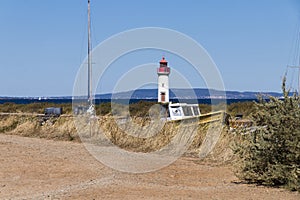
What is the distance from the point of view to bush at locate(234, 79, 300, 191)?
32.8 ft

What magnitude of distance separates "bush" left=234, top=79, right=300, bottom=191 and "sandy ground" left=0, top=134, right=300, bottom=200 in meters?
0.30

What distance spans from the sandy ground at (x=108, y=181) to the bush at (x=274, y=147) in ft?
1.00

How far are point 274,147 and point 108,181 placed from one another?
3.24 metres

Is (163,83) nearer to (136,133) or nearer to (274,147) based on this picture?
(136,133)

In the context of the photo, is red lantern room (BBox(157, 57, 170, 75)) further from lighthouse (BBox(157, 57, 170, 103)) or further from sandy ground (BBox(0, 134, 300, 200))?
sandy ground (BBox(0, 134, 300, 200))

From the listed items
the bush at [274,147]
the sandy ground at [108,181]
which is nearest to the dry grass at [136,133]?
the sandy ground at [108,181]

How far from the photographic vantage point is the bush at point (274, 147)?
9.98 metres

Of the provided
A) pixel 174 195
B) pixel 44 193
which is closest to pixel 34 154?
pixel 44 193

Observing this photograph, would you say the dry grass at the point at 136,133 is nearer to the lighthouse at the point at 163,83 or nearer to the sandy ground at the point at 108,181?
the sandy ground at the point at 108,181

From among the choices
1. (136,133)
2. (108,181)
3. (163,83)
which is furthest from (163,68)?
(108,181)

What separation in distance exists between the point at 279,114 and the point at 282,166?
3.17 feet

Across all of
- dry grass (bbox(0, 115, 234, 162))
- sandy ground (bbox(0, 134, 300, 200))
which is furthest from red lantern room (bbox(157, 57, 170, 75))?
sandy ground (bbox(0, 134, 300, 200))

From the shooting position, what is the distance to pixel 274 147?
33.7ft

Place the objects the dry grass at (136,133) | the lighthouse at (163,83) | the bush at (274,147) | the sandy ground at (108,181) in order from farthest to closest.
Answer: the lighthouse at (163,83) → the dry grass at (136,133) → the bush at (274,147) → the sandy ground at (108,181)
